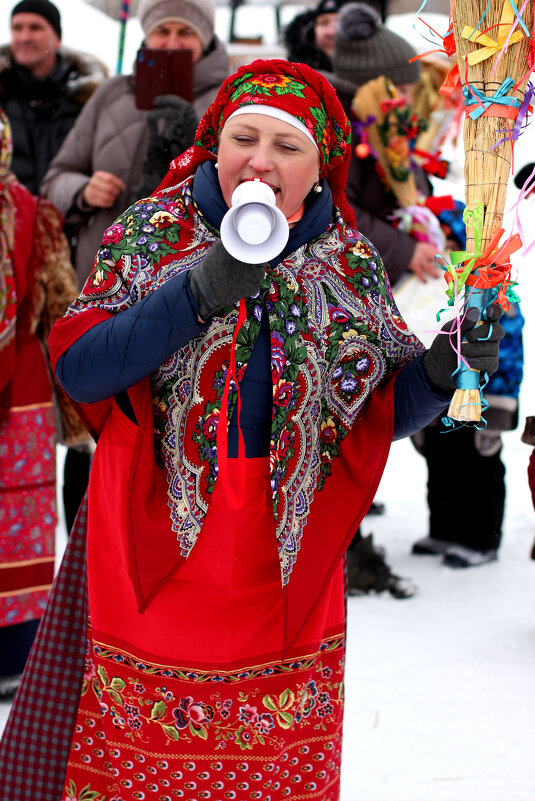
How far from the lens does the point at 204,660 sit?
1749mm

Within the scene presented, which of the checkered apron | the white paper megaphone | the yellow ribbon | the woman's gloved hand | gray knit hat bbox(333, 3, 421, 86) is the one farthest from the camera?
gray knit hat bbox(333, 3, 421, 86)

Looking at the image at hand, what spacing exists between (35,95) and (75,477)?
6.07 ft

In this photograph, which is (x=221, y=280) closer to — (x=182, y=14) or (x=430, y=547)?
(x=182, y=14)

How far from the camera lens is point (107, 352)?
62.0 inches

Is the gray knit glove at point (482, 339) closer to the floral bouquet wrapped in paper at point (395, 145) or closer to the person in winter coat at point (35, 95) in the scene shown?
the floral bouquet wrapped in paper at point (395, 145)

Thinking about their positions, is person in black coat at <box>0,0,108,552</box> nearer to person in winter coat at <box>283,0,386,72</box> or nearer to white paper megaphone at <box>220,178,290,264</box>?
person in winter coat at <box>283,0,386,72</box>

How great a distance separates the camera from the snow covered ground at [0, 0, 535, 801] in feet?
8.90

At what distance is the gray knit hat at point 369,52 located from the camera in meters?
3.83

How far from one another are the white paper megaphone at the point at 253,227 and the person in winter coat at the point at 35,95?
3.23 meters

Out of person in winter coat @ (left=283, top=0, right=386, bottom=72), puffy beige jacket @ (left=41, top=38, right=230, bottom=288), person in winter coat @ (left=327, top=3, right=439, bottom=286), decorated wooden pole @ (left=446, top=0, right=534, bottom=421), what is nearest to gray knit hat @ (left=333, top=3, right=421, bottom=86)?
person in winter coat @ (left=327, top=3, right=439, bottom=286)

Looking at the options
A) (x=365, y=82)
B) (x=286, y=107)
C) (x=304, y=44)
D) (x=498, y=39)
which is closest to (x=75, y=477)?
(x=365, y=82)

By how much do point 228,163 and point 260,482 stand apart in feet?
Answer: 1.86

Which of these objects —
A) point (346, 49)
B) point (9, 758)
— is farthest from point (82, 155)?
point (9, 758)

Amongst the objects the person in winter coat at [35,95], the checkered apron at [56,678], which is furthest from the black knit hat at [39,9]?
the checkered apron at [56,678]
